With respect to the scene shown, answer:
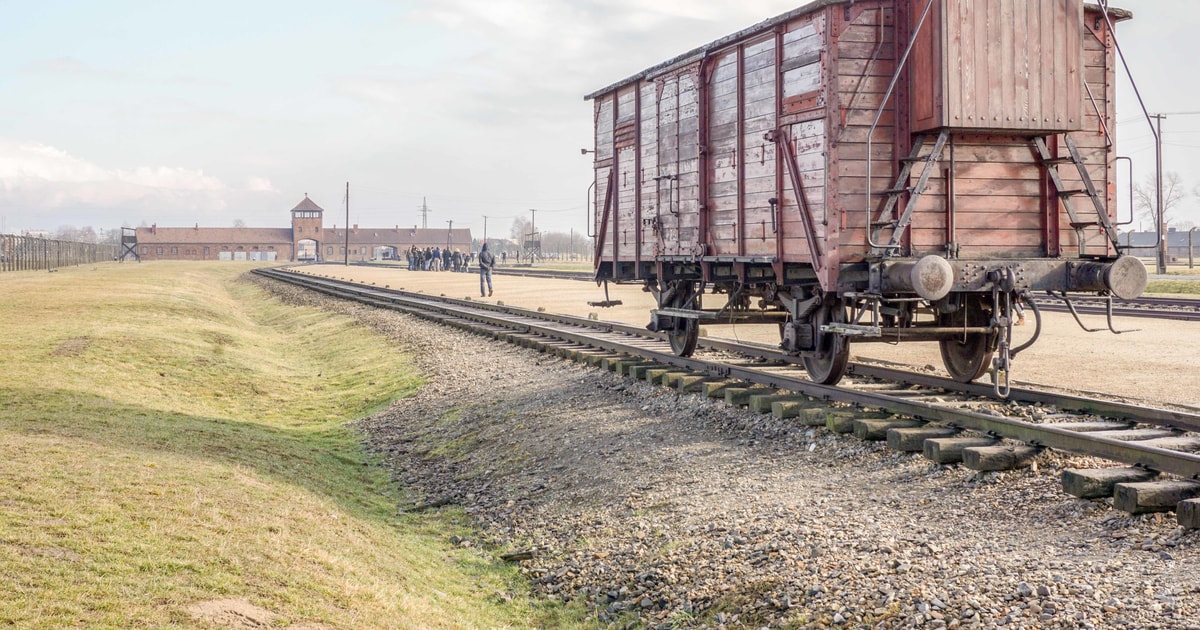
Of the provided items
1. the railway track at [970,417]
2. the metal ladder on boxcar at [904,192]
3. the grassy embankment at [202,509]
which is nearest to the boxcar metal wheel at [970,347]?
the railway track at [970,417]

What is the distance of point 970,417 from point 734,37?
550cm

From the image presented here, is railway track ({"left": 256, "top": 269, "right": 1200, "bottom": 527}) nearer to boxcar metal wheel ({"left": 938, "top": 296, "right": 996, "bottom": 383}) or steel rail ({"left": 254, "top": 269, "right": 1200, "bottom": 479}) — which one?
steel rail ({"left": 254, "top": 269, "right": 1200, "bottom": 479})

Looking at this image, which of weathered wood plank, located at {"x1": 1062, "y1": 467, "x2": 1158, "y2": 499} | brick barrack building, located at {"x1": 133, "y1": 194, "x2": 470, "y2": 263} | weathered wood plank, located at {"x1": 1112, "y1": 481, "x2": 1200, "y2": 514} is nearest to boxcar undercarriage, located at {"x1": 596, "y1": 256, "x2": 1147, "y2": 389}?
weathered wood plank, located at {"x1": 1062, "y1": 467, "x2": 1158, "y2": 499}

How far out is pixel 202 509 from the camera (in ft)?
23.9

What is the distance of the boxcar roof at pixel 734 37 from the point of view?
986 centimetres

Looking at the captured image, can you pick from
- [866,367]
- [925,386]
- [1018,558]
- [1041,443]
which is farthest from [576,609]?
[866,367]

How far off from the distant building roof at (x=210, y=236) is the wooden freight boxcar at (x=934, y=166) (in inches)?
5936

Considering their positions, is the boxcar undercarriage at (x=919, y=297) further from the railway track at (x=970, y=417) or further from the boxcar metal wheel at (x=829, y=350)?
the railway track at (x=970, y=417)

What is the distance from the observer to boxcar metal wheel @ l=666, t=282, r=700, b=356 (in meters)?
13.6

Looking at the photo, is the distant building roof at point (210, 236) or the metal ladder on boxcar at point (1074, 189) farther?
the distant building roof at point (210, 236)

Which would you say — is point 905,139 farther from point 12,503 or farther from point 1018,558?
point 12,503

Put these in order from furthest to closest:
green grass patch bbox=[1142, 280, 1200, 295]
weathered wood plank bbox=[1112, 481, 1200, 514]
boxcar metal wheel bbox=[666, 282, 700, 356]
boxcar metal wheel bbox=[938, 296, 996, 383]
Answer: green grass patch bbox=[1142, 280, 1200, 295] < boxcar metal wheel bbox=[666, 282, 700, 356] < boxcar metal wheel bbox=[938, 296, 996, 383] < weathered wood plank bbox=[1112, 481, 1200, 514]

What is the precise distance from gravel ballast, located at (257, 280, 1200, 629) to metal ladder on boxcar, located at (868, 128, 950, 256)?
206 centimetres

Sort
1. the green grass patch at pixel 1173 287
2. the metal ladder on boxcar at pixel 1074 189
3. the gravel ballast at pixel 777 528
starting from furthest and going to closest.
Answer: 1. the green grass patch at pixel 1173 287
2. the metal ladder on boxcar at pixel 1074 189
3. the gravel ballast at pixel 777 528
